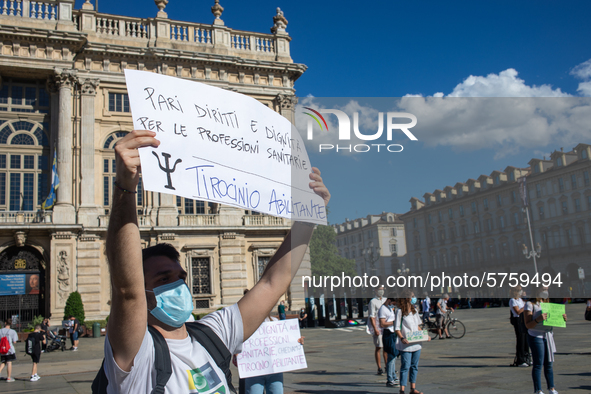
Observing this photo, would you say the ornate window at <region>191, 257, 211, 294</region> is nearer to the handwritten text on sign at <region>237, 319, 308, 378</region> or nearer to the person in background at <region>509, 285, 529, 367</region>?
the person in background at <region>509, 285, 529, 367</region>

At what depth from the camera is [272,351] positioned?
22.3 feet

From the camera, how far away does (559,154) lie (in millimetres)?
5758

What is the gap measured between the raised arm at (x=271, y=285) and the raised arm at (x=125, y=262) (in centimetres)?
84

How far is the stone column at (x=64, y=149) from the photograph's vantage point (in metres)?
28.8

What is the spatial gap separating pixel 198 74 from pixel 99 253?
13.2 meters

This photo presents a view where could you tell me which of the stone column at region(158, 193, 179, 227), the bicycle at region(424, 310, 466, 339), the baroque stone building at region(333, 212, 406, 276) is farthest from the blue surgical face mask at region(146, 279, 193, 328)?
the stone column at region(158, 193, 179, 227)

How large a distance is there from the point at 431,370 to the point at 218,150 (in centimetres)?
964

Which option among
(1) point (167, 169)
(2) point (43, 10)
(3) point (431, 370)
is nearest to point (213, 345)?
(1) point (167, 169)

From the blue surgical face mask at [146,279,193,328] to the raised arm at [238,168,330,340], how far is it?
43 cm

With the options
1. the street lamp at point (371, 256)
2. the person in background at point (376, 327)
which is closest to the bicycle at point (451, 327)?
the person in background at point (376, 327)

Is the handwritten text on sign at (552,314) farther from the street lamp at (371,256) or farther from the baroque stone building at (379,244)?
the street lamp at (371,256)

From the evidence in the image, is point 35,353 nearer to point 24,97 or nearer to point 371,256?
point 371,256

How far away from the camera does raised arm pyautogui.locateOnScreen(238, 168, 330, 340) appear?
2.97 meters

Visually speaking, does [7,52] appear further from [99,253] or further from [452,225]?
[452,225]
